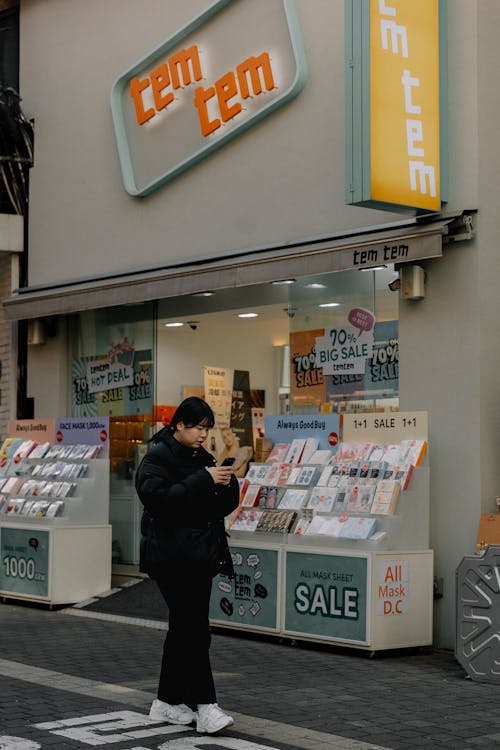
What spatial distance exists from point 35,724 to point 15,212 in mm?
9356

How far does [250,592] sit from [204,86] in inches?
219

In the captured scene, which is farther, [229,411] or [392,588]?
[229,411]

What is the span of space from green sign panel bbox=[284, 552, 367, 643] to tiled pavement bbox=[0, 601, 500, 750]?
0.69ft

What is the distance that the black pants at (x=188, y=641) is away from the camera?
22.6 feet

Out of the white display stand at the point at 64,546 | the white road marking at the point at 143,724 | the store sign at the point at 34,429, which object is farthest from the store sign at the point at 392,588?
the store sign at the point at 34,429

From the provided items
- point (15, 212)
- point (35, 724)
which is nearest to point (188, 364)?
point (15, 212)

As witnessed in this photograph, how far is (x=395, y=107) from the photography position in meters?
9.52

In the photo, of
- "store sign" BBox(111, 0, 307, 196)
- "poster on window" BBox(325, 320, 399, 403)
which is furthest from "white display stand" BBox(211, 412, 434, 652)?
"store sign" BBox(111, 0, 307, 196)

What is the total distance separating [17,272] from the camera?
49.6ft

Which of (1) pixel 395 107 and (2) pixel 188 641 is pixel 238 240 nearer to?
(1) pixel 395 107

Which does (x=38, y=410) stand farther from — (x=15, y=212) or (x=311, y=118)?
(x=311, y=118)

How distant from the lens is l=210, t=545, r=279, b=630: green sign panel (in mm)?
10125

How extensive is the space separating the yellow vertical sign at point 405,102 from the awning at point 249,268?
0.37 meters

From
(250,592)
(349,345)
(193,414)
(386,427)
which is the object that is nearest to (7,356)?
(349,345)
